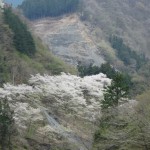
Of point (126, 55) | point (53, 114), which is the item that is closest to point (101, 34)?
point (126, 55)

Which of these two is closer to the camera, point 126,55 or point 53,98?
point 53,98

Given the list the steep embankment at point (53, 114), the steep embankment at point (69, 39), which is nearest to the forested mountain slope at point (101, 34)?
the steep embankment at point (69, 39)

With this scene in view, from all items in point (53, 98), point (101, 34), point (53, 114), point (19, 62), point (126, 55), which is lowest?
point (126, 55)

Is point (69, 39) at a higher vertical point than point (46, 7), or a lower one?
lower

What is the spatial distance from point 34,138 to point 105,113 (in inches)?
397

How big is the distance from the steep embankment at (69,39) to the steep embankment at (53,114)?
72488 millimetres

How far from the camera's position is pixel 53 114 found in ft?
145

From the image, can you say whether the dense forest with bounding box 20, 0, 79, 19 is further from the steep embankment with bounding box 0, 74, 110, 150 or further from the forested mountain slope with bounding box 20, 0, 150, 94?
the steep embankment with bounding box 0, 74, 110, 150

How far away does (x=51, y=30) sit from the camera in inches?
5659

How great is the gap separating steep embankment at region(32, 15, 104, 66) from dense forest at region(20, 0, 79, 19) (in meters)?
2.15

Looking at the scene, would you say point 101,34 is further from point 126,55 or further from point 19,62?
point 19,62

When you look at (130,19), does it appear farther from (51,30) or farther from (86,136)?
(86,136)

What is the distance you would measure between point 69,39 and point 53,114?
297 feet

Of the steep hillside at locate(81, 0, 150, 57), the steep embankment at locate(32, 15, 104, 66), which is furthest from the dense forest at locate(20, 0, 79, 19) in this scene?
the steep hillside at locate(81, 0, 150, 57)
